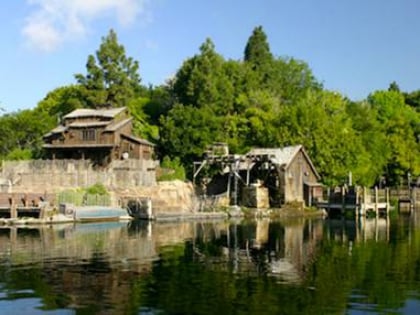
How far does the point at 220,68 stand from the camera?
98062mm

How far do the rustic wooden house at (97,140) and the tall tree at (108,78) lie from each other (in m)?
17.5

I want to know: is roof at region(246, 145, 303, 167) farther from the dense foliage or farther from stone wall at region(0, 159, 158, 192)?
stone wall at region(0, 159, 158, 192)

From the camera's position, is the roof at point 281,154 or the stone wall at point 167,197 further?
the roof at point 281,154

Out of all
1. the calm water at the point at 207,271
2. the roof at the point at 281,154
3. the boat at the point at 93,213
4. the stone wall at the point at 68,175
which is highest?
the roof at the point at 281,154

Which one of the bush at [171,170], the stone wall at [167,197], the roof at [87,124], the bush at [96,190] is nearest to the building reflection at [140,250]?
the stone wall at [167,197]

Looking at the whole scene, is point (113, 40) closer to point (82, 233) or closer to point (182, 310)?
point (82, 233)

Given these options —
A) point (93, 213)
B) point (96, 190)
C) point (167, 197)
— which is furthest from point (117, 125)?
point (93, 213)

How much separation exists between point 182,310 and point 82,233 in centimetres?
2897

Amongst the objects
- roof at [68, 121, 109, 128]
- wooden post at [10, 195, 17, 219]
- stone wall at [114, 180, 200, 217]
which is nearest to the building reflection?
stone wall at [114, 180, 200, 217]

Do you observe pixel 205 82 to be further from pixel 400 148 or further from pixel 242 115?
pixel 400 148

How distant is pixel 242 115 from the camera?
94.0 meters

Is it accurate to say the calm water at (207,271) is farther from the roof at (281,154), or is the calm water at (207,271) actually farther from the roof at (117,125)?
the roof at (117,125)

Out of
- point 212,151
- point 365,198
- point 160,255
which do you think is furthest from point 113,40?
point 160,255

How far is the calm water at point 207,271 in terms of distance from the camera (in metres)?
24.7
